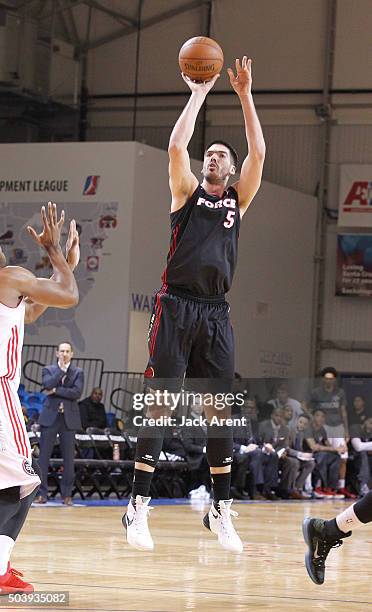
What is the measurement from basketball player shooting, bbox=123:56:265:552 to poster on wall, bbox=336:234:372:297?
1960 cm

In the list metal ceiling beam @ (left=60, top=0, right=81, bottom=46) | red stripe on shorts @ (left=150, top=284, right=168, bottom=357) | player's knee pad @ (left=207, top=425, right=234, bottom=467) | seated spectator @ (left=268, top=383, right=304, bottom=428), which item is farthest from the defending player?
metal ceiling beam @ (left=60, top=0, right=81, bottom=46)

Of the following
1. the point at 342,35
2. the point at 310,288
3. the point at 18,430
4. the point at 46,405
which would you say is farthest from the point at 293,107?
the point at 18,430

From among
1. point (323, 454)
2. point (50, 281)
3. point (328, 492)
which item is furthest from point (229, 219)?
point (328, 492)

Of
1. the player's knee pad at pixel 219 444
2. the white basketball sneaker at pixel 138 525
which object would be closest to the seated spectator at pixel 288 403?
the player's knee pad at pixel 219 444

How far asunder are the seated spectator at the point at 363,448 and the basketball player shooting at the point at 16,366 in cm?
1430

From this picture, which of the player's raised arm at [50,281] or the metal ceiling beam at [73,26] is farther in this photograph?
Answer: the metal ceiling beam at [73,26]

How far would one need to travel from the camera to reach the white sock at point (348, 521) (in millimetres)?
5977

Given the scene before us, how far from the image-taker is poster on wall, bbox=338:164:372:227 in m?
26.3

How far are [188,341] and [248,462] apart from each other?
11.1 metres

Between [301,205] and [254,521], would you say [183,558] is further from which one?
[301,205]

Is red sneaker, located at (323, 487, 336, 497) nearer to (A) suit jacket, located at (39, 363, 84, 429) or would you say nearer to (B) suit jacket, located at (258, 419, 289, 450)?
(B) suit jacket, located at (258, 419, 289, 450)

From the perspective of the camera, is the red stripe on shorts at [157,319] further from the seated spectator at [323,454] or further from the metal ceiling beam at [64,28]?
the metal ceiling beam at [64,28]

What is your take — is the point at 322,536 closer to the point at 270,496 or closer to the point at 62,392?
the point at 62,392

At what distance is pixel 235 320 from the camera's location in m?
24.4
